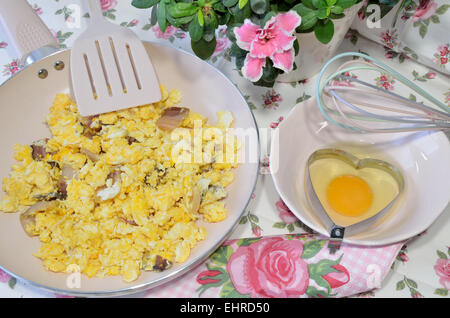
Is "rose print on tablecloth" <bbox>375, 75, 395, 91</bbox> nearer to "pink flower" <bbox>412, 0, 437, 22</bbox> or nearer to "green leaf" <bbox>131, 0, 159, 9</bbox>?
"pink flower" <bbox>412, 0, 437, 22</bbox>

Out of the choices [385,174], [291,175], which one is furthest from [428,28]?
[291,175]

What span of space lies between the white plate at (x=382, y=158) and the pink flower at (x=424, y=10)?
27cm

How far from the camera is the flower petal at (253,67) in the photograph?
2.19 feet

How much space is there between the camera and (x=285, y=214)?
768 millimetres

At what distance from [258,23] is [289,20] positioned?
64 mm

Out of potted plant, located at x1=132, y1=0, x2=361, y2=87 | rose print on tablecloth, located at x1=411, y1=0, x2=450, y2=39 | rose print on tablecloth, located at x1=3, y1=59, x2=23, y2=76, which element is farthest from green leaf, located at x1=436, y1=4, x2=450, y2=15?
rose print on tablecloth, located at x1=3, y1=59, x2=23, y2=76

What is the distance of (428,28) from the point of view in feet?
2.81

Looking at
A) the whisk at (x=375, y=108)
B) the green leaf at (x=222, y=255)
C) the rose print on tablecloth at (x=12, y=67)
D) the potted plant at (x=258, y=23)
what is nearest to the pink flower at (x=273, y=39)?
the potted plant at (x=258, y=23)

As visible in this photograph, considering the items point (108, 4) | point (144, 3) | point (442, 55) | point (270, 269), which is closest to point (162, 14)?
point (144, 3)

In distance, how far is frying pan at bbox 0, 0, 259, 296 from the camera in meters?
0.68

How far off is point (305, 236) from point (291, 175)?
0.36 feet

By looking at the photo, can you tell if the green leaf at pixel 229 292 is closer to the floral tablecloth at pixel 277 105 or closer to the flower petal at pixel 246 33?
the floral tablecloth at pixel 277 105

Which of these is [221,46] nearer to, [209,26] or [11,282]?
[209,26]
